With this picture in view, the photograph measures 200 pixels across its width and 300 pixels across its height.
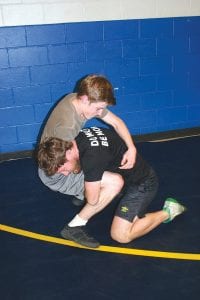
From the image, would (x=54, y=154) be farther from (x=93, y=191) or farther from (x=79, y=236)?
(x=79, y=236)

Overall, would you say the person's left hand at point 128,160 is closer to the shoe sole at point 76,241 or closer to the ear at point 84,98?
the ear at point 84,98

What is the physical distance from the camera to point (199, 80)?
17.3ft

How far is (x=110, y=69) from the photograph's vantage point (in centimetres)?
480

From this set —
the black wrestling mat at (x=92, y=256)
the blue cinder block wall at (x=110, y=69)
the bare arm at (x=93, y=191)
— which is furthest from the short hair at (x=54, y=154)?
the blue cinder block wall at (x=110, y=69)

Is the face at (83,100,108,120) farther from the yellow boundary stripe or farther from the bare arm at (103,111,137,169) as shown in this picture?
the yellow boundary stripe

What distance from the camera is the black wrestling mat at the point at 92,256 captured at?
2.28 meters

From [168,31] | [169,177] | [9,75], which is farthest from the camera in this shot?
[168,31]

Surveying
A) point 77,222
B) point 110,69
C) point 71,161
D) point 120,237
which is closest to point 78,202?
point 77,222

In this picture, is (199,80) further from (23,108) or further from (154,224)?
(154,224)

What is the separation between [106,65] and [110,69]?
8 centimetres

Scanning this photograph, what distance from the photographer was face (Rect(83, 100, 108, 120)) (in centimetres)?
269

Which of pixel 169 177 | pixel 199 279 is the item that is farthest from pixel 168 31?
pixel 199 279

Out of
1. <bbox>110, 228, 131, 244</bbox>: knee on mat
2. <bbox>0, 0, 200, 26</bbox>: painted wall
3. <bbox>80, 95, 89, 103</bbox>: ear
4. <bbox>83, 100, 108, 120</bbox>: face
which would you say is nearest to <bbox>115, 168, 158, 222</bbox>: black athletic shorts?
<bbox>110, 228, 131, 244</bbox>: knee on mat

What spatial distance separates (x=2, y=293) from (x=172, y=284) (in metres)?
1.07
